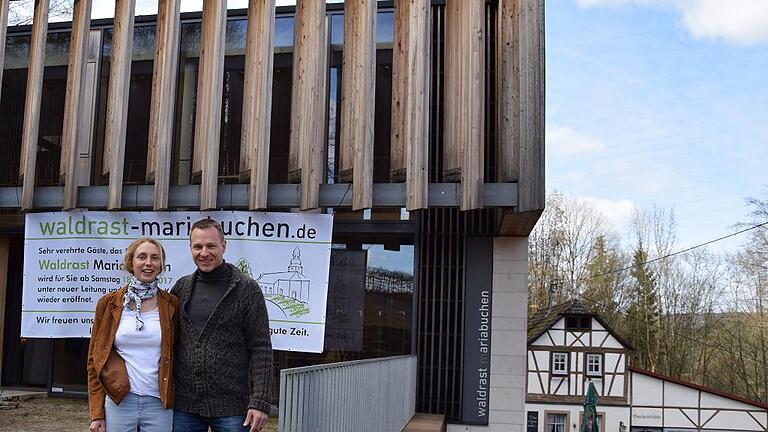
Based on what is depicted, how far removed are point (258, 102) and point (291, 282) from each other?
2012mm

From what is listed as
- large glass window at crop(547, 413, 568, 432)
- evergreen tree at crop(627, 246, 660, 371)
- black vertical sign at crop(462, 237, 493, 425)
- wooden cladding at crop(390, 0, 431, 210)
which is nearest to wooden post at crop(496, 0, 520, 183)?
wooden cladding at crop(390, 0, 431, 210)

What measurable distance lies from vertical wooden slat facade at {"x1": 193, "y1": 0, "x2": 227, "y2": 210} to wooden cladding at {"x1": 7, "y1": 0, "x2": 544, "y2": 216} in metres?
0.01

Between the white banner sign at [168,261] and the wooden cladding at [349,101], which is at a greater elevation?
the wooden cladding at [349,101]

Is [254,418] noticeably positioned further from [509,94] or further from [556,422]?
[556,422]

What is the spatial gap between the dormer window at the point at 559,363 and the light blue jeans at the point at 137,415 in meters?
28.4

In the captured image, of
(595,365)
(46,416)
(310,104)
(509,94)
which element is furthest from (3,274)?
(595,365)

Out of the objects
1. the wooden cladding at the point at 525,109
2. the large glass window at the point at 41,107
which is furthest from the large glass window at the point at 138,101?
the wooden cladding at the point at 525,109

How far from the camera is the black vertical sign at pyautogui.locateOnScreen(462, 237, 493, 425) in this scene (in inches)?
390

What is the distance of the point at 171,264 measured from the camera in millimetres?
9477

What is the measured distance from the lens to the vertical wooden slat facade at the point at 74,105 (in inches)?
368

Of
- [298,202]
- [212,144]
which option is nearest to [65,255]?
[212,144]

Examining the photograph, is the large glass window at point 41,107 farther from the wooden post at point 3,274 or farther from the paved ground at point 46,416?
the paved ground at point 46,416

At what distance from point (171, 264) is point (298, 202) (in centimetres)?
173

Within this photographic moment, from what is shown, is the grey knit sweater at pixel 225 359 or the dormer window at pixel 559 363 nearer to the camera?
the grey knit sweater at pixel 225 359
